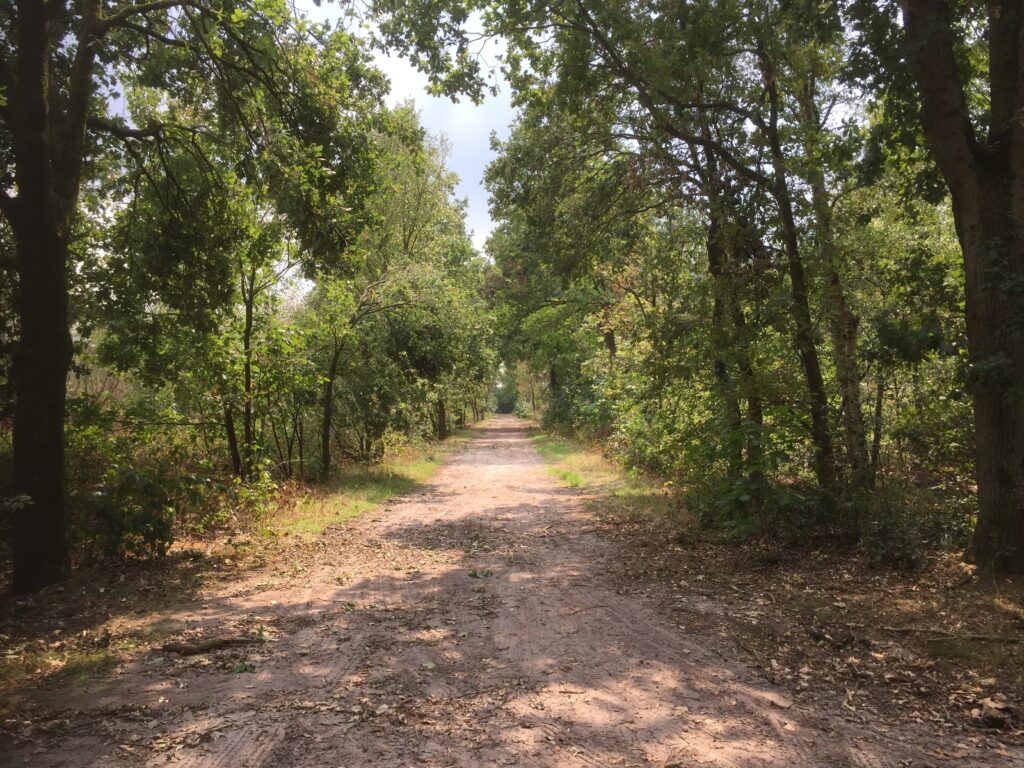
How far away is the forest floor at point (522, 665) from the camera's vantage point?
3842 mm

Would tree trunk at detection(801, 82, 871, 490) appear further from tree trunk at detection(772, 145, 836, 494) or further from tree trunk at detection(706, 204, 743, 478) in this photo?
tree trunk at detection(706, 204, 743, 478)

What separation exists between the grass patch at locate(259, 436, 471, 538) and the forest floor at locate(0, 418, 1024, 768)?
7.15 feet

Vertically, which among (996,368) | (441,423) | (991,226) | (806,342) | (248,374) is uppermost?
(991,226)

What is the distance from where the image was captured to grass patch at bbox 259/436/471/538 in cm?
1127

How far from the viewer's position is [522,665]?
201 inches

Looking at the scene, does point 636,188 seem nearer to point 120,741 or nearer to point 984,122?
point 984,122

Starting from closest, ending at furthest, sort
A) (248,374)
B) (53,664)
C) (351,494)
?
(53,664) → (248,374) → (351,494)

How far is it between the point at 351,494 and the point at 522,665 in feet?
34.7

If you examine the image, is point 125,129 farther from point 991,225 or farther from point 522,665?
point 991,225

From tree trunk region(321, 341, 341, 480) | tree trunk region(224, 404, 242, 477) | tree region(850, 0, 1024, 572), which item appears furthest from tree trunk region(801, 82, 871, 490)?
tree trunk region(321, 341, 341, 480)

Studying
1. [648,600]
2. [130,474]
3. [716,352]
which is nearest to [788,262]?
[716,352]

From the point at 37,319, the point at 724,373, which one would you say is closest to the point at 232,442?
the point at 37,319

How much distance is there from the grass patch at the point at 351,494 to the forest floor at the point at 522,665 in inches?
85.8

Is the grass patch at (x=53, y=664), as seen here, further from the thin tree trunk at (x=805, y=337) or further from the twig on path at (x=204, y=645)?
the thin tree trunk at (x=805, y=337)
